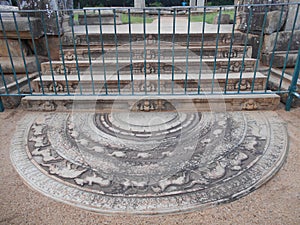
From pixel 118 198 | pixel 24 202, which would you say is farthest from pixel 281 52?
pixel 24 202

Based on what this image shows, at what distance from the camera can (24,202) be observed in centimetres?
156

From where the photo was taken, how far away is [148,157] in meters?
1.95

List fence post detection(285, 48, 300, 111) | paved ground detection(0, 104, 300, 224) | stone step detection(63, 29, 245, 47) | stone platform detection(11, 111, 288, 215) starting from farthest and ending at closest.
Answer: stone step detection(63, 29, 245, 47)
fence post detection(285, 48, 300, 111)
stone platform detection(11, 111, 288, 215)
paved ground detection(0, 104, 300, 224)

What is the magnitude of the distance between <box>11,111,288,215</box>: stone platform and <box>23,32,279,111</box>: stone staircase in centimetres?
16

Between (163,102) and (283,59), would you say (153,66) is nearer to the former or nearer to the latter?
(163,102)

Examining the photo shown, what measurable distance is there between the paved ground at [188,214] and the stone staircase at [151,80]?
3.84 ft

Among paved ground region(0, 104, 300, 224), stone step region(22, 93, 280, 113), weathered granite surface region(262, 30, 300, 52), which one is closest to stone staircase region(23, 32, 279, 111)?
stone step region(22, 93, 280, 113)

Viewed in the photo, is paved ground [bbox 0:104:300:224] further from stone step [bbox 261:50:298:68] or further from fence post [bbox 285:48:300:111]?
stone step [bbox 261:50:298:68]

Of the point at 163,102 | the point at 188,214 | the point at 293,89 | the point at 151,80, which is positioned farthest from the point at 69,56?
the point at 293,89

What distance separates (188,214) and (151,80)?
1794 mm

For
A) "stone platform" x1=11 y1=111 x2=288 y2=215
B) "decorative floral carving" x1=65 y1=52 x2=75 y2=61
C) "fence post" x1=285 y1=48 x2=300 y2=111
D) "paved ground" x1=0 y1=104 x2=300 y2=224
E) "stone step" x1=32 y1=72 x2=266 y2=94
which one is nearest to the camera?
"paved ground" x1=0 y1=104 x2=300 y2=224

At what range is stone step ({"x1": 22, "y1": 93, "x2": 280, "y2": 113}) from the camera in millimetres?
2688

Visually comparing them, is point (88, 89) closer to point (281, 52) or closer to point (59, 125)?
point (59, 125)

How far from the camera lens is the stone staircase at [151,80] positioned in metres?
2.71
